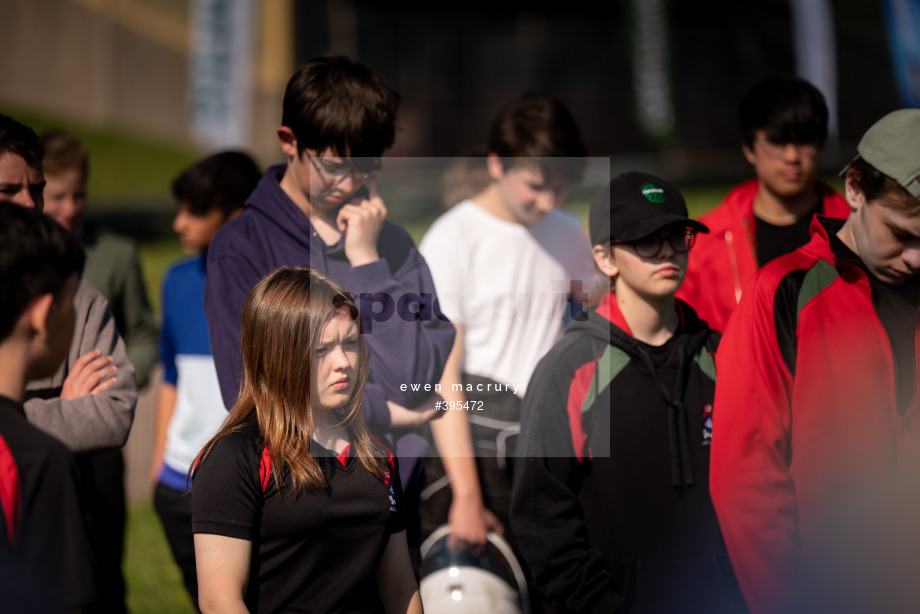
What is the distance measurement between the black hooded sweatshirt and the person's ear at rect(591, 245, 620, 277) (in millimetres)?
164

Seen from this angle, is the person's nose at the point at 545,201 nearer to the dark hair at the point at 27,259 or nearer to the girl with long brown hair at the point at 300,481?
the girl with long brown hair at the point at 300,481

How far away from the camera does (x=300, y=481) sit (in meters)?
2.34

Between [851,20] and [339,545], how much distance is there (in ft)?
50.3

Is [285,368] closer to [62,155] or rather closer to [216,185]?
[216,185]

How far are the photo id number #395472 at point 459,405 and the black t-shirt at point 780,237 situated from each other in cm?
126

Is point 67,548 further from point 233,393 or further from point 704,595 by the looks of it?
point 704,595

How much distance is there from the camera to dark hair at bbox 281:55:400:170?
9.16 feet

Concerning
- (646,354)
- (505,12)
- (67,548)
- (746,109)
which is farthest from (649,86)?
(67,548)

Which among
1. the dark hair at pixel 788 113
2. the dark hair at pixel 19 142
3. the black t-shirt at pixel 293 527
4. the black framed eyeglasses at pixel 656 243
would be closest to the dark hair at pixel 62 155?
the dark hair at pixel 19 142

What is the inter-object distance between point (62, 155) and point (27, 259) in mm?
2316

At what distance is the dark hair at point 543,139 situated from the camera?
12.5ft

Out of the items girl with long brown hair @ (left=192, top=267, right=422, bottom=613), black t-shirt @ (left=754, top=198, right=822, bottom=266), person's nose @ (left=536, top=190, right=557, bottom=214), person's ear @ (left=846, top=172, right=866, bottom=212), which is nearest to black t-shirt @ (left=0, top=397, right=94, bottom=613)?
girl with long brown hair @ (left=192, top=267, right=422, bottom=613)

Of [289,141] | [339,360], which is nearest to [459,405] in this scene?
[339,360]

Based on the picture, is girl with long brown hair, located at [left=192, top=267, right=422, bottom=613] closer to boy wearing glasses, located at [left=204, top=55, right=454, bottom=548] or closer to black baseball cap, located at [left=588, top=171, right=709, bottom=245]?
boy wearing glasses, located at [left=204, top=55, right=454, bottom=548]
